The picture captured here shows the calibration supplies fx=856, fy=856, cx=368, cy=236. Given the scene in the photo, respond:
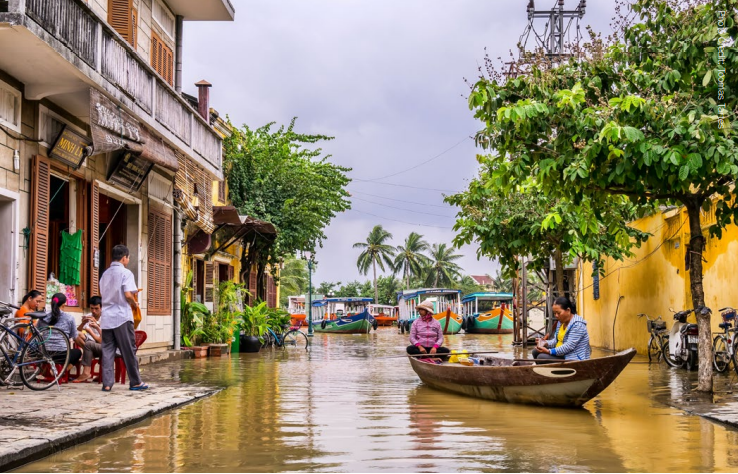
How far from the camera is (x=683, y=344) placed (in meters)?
16.1

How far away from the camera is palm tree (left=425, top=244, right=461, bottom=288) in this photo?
8356 cm

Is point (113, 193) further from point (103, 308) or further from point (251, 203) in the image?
point (251, 203)

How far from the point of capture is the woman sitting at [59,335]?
10473 millimetres

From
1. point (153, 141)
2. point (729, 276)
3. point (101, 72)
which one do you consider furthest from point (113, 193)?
point (729, 276)

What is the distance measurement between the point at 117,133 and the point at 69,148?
825 mm

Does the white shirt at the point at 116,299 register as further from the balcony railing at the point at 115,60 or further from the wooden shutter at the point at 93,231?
the wooden shutter at the point at 93,231

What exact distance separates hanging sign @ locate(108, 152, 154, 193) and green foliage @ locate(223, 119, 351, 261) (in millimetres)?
10660

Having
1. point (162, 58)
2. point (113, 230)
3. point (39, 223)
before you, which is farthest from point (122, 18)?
point (39, 223)

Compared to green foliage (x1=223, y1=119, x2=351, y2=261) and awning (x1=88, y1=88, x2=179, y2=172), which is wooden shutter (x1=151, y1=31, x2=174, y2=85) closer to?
awning (x1=88, y1=88, x2=179, y2=172)

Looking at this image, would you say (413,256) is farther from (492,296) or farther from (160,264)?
(160,264)

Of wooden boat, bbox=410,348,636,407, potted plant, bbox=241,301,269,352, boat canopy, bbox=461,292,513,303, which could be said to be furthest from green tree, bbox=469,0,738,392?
boat canopy, bbox=461,292,513,303

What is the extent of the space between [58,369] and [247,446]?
4.77m

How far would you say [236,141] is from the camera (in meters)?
27.4

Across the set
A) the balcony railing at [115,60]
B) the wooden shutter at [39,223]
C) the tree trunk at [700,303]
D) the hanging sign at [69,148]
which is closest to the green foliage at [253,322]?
the balcony railing at [115,60]
